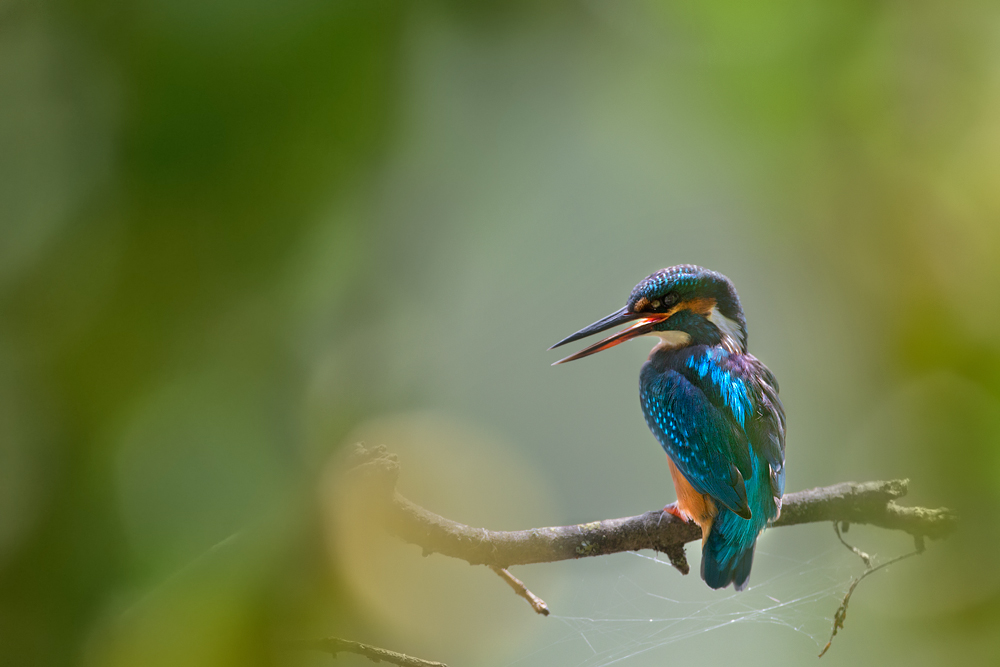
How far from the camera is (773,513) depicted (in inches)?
26.8

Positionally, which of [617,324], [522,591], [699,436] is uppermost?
[617,324]

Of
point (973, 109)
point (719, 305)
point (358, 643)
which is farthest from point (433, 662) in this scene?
point (973, 109)

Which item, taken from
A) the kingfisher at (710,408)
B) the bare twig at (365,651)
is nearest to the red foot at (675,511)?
the kingfisher at (710,408)

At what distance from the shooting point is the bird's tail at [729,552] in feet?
2.14

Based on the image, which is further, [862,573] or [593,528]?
[862,573]

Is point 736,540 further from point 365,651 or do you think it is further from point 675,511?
point 365,651

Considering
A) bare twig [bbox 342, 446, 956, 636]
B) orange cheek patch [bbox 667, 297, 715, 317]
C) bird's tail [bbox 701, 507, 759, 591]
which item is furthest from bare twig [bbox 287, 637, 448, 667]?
orange cheek patch [bbox 667, 297, 715, 317]

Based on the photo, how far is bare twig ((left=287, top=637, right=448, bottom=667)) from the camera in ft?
1.95

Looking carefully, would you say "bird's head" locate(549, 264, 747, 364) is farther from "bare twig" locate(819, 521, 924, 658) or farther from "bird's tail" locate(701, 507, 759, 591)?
"bare twig" locate(819, 521, 924, 658)

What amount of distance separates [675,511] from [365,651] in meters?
0.36

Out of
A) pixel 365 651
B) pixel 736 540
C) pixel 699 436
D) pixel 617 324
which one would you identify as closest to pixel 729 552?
pixel 736 540

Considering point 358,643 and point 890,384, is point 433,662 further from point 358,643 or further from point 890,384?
point 890,384

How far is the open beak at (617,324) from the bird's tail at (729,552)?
0.67ft

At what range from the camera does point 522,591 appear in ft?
2.24
